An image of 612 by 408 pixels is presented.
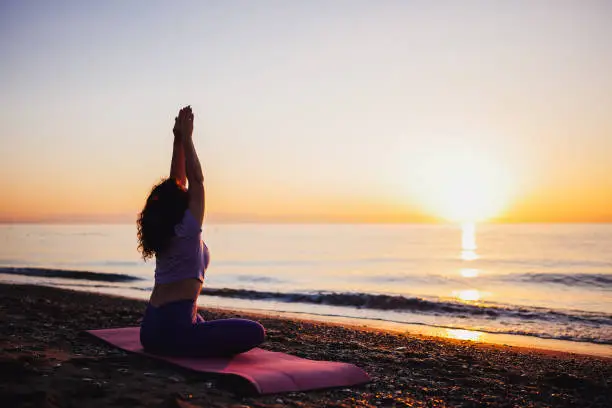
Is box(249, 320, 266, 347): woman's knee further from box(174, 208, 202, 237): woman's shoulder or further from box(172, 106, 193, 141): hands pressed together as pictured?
box(172, 106, 193, 141): hands pressed together

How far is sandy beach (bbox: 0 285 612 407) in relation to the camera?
4.39 metres

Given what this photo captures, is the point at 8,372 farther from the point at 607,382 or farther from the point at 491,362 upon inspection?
the point at 607,382

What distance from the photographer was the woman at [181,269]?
522cm

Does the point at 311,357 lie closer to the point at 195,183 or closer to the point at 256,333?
the point at 256,333

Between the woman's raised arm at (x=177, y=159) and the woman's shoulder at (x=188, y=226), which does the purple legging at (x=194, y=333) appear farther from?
the woman's raised arm at (x=177, y=159)

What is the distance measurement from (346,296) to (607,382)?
488 inches

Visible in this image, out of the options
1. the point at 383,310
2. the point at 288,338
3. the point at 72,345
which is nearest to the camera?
the point at 72,345

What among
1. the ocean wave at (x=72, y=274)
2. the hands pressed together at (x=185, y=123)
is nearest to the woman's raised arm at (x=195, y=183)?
the hands pressed together at (x=185, y=123)

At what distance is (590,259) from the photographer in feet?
120

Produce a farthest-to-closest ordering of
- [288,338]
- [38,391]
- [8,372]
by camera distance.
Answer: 1. [288,338]
2. [8,372]
3. [38,391]

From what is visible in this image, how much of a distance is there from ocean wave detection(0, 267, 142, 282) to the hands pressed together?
20.7m

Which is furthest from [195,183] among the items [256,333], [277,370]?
[277,370]

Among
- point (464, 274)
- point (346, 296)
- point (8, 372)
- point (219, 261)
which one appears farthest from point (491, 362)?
point (219, 261)

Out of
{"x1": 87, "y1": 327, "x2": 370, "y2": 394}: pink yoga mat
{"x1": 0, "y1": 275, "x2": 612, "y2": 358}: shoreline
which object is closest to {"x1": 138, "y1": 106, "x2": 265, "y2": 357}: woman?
{"x1": 87, "y1": 327, "x2": 370, "y2": 394}: pink yoga mat
